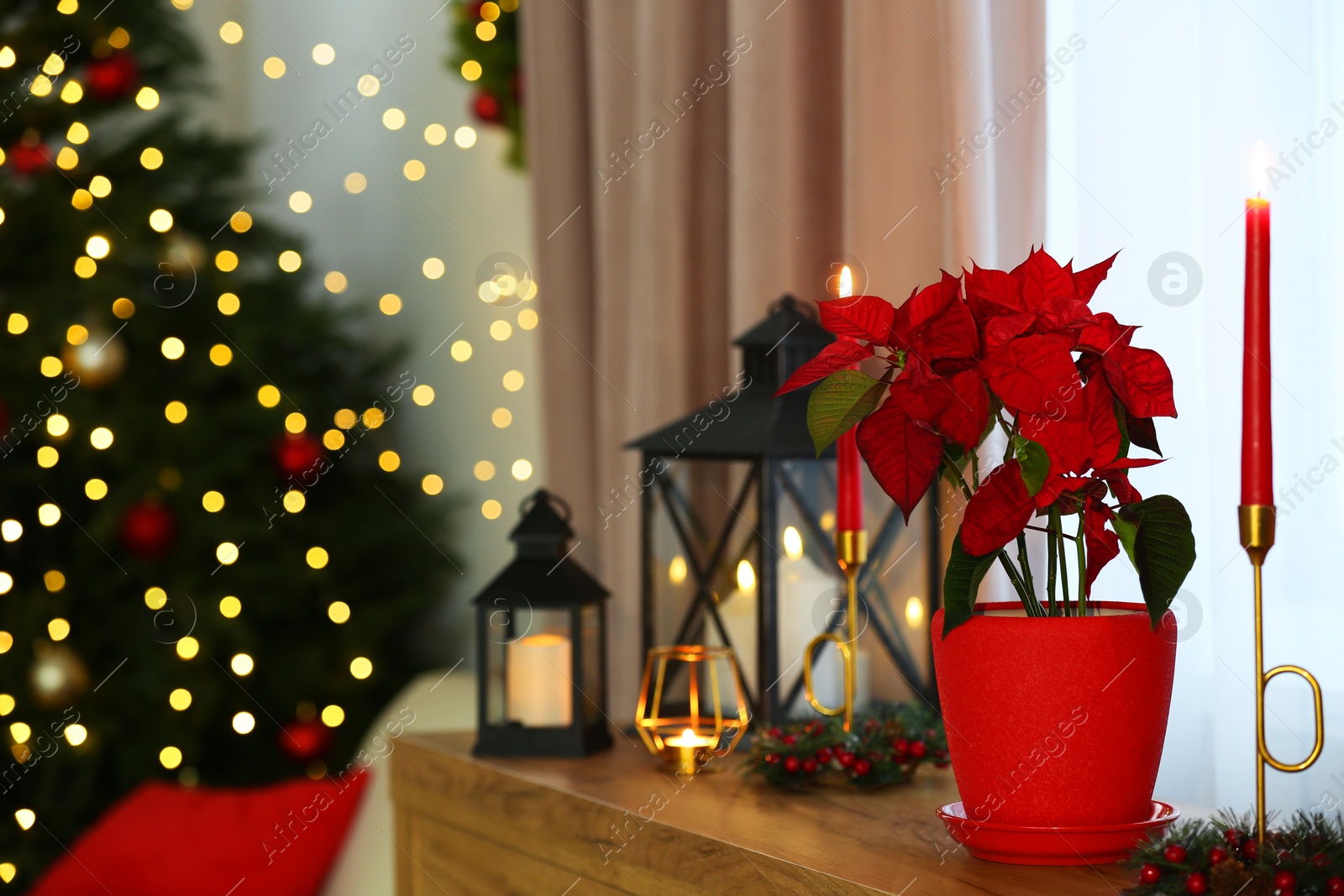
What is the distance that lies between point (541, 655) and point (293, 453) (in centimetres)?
112

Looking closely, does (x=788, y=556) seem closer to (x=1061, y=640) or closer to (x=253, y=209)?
(x=1061, y=640)

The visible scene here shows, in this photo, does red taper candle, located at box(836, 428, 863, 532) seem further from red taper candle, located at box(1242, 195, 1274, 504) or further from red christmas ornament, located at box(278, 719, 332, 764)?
red christmas ornament, located at box(278, 719, 332, 764)

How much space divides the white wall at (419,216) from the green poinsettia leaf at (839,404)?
1277 millimetres

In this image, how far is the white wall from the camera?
2.10m

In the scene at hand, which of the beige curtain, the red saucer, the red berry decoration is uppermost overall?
the beige curtain

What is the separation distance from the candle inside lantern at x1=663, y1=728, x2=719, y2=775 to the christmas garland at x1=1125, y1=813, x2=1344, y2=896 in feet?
1.28

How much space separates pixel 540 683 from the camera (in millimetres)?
1057

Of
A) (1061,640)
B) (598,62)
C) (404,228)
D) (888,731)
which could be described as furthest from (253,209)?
(1061,640)

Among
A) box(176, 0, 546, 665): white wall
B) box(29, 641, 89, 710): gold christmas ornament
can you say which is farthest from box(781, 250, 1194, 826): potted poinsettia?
box(29, 641, 89, 710): gold christmas ornament

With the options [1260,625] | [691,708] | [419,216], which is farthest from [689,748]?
[419,216]

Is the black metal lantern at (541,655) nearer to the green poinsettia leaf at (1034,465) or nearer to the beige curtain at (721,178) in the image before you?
the beige curtain at (721,178)

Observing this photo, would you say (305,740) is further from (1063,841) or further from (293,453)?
(1063,841)

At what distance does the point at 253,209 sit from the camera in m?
2.39

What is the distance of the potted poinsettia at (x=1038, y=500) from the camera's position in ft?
2.15
